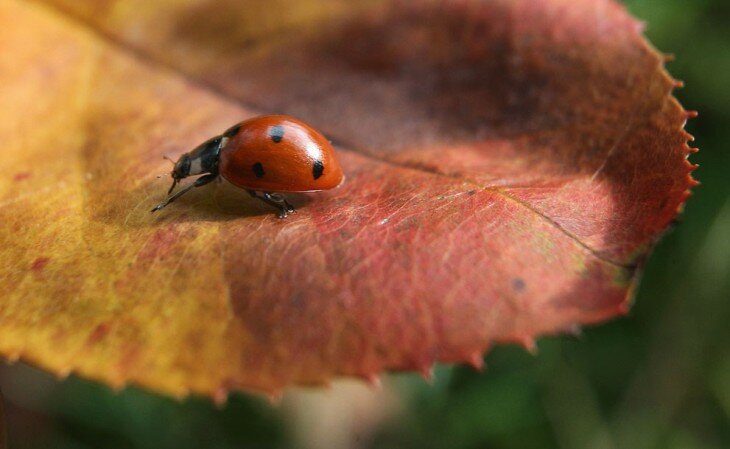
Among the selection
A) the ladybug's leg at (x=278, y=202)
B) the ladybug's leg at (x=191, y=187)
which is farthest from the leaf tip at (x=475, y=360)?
the ladybug's leg at (x=191, y=187)

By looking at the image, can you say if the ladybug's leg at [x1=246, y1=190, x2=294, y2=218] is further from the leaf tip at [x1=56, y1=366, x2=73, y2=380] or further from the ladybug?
the leaf tip at [x1=56, y1=366, x2=73, y2=380]

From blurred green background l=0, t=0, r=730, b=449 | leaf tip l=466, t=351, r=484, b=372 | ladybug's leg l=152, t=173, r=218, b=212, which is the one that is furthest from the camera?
blurred green background l=0, t=0, r=730, b=449

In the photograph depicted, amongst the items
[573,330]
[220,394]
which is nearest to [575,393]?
[573,330]

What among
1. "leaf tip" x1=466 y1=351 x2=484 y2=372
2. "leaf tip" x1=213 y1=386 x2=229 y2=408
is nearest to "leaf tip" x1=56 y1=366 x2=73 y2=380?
"leaf tip" x1=213 y1=386 x2=229 y2=408

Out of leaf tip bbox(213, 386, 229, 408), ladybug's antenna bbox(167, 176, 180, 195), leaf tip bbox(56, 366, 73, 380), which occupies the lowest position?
leaf tip bbox(56, 366, 73, 380)

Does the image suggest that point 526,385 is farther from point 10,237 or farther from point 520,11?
point 10,237

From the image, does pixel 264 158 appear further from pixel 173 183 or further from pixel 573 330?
pixel 573 330
